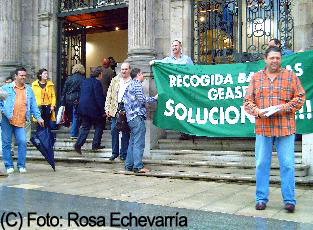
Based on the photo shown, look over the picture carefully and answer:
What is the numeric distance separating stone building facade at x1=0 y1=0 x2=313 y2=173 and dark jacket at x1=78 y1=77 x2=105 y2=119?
3.18 ft

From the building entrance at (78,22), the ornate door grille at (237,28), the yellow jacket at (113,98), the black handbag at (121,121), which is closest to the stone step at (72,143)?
the yellow jacket at (113,98)

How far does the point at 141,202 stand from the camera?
238 inches

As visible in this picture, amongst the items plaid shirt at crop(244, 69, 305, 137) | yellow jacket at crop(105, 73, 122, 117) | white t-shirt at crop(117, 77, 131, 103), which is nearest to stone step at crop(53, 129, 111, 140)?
yellow jacket at crop(105, 73, 122, 117)

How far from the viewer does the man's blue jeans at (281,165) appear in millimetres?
5660

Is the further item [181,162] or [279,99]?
[181,162]

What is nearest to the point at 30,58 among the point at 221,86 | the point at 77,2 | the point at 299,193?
the point at 77,2

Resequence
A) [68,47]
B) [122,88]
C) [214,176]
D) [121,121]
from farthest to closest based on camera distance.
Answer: [68,47], [122,88], [121,121], [214,176]

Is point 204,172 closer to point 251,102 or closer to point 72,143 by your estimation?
point 251,102

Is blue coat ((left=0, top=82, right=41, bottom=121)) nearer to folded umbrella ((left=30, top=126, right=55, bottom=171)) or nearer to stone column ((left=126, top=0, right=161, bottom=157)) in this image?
folded umbrella ((left=30, top=126, right=55, bottom=171))

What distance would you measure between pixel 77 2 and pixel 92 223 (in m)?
9.44

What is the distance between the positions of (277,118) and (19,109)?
17.5ft

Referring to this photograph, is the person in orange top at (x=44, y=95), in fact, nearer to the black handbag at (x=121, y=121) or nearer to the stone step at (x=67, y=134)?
the stone step at (x=67, y=134)

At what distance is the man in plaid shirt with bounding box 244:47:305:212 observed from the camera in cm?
566

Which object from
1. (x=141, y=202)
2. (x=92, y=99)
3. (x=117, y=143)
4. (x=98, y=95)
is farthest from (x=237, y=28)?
(x=141, y=202)
